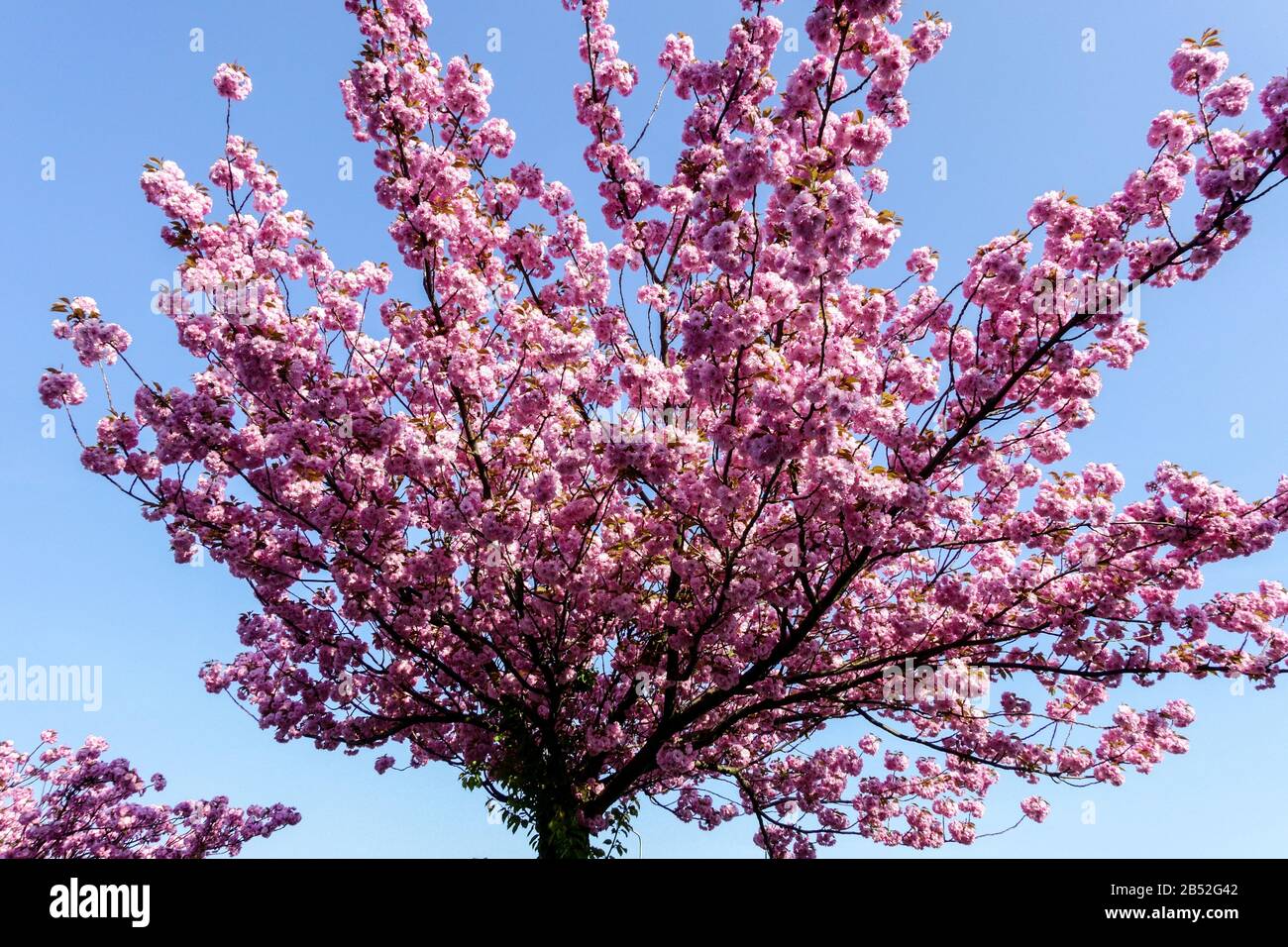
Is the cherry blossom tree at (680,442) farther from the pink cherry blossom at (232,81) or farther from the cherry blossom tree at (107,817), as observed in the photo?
the cherry blossom tree at (107,817)

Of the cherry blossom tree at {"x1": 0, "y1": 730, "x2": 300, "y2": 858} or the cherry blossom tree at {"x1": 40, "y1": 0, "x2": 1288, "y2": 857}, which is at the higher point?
the cherry blossom tree at {"x1": 40, "y1": 0, "x2": 1288, "y2": 857}

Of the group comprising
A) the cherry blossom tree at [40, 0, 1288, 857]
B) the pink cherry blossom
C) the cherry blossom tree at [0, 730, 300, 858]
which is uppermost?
the pink cherry blossom

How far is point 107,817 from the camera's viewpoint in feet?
42.4

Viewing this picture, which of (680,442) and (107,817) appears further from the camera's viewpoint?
(107,817)

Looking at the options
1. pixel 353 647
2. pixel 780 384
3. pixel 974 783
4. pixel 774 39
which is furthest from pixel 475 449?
pixel 974 783

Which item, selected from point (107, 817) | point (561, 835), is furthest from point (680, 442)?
point (107, 817)

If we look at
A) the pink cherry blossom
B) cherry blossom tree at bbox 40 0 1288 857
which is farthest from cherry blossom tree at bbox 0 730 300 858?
the pink cherry blossom

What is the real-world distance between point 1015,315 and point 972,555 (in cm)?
342

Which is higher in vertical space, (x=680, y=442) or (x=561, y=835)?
(x=680, y=442)

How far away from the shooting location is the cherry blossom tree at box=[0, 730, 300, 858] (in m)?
12.5

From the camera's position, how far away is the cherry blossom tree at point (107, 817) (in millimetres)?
12453

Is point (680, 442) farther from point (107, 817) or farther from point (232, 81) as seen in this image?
point (107, 817)

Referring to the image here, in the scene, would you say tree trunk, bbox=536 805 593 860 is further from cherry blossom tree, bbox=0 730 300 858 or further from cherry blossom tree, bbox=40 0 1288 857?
cherry blossom tree, bbox=0 730 300 858

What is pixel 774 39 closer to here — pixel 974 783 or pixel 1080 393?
pixel 1080 393
